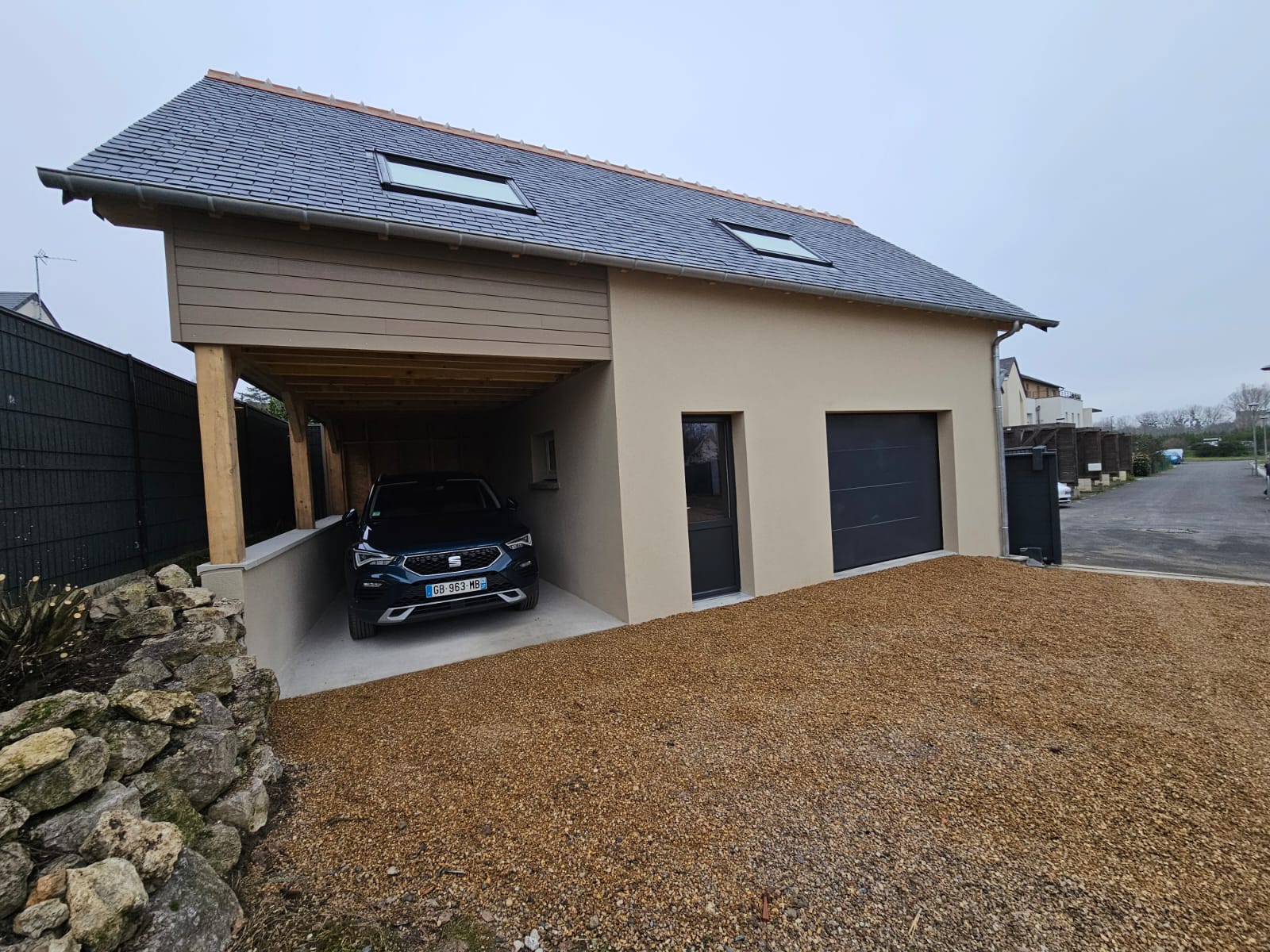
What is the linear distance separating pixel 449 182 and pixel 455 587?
158 inches

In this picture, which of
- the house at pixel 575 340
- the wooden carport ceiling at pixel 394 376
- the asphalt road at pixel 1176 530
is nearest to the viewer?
the house at pixel 575 340

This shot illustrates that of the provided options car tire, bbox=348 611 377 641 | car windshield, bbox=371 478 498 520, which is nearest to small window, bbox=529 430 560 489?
car windshield, bbox=371 478 498 520

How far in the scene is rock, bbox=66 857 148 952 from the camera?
1.22 metres

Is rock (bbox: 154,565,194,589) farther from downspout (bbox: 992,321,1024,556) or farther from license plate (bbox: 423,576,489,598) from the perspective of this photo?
downspout (bbox: 992,321,1024,556)

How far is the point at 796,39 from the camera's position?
385 inches

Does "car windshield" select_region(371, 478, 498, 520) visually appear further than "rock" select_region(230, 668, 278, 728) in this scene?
Yes

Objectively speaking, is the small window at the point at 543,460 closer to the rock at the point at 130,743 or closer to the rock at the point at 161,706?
the rock at the point at 161,706

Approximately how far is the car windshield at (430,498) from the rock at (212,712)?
3100mm

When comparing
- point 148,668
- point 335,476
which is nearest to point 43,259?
point 335,476

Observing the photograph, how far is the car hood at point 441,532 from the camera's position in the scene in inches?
184

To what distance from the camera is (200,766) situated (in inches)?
76.9

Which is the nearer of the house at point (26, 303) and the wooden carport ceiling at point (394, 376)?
the wooden carport ceiling at point (394, 376)

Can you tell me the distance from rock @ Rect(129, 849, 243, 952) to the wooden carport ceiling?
3.38 m

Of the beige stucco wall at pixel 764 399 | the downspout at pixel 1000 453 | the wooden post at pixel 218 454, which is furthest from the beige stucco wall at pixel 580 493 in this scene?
the downspout at pixel 1000 453
